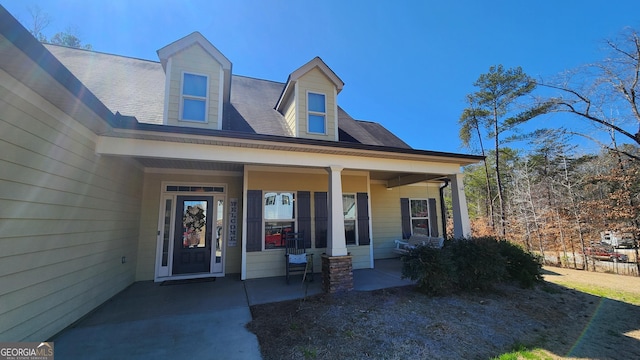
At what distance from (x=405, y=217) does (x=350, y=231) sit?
9.10 feet

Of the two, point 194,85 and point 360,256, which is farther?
point 360,256

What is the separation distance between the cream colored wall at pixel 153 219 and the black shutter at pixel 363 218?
349 centimetres

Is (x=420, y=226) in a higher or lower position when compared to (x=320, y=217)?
lower

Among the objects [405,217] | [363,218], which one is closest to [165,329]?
[363,218]

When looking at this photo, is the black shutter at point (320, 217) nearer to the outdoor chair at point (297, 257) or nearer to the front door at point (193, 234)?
the outdoor chair at point (297, 257)

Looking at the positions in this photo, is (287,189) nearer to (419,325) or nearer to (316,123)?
(316,123)

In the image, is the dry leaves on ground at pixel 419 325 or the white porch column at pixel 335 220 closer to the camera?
the dry leaves on ground at pixel 419 325

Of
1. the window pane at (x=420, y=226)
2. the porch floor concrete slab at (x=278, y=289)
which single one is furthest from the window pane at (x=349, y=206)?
the window pane at (x=420, y=226)

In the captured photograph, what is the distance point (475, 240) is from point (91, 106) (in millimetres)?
7237

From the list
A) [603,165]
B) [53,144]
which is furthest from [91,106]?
[603,165]

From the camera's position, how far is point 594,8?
320 inches

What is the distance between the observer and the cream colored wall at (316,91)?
648 cm

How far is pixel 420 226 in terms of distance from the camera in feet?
32.6

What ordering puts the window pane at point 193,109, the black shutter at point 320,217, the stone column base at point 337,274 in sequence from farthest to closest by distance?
the black shutter at point 320,217, the window pane at point 193,109, the stone column base at point 337,274
